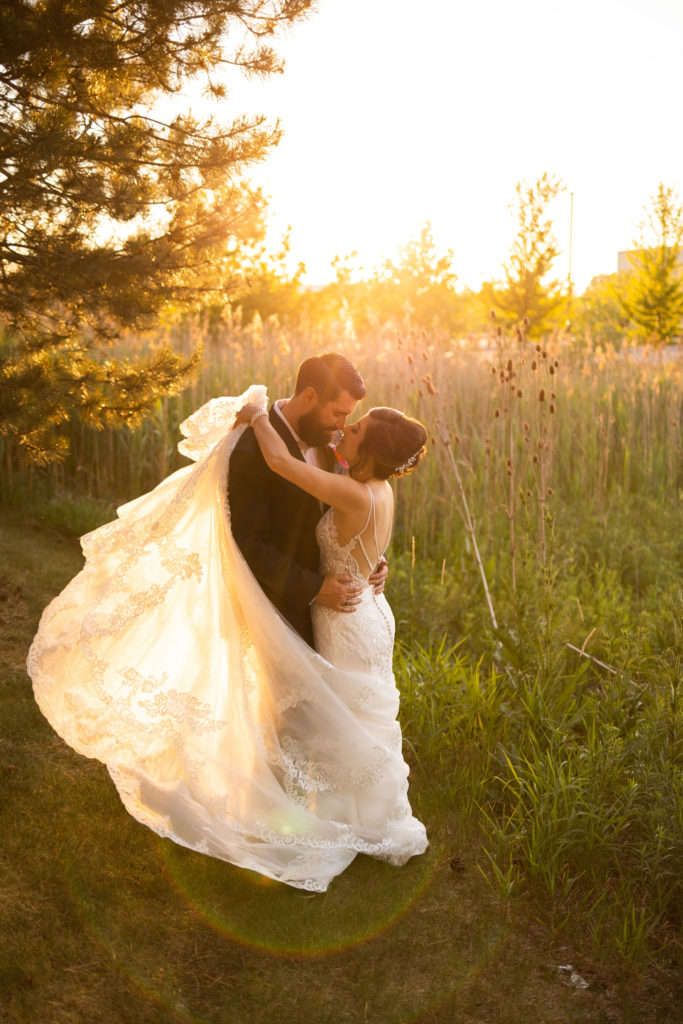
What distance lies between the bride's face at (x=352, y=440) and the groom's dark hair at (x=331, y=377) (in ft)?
0.40

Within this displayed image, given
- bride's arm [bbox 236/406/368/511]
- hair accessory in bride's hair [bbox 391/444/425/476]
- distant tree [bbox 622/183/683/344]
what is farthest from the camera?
distant tree [bbox 622/183/683/344]

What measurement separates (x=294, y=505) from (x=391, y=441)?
51 centimetres

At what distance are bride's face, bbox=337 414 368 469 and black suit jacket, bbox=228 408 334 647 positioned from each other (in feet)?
0.61

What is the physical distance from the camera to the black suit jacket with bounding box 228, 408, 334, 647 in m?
3.66

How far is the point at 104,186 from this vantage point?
4.90 metres

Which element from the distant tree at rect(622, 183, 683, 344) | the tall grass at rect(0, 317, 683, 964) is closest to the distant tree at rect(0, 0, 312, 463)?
the tall grass at rect(0, 317, 683, 964)

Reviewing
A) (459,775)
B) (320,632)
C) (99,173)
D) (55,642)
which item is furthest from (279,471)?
(99,173)

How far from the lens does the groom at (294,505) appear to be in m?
3.65

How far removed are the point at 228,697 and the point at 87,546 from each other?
0.91m

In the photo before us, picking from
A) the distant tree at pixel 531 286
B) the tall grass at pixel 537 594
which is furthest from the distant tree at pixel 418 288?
the tall grass at pixel 537 594

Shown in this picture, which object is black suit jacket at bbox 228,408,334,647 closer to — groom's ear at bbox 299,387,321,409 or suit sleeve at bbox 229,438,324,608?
suit sleeve at bbox 229,438,324,608

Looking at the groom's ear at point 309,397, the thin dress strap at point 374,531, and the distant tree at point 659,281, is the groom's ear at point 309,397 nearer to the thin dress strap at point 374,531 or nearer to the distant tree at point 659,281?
the thin dress strap at point 374,531

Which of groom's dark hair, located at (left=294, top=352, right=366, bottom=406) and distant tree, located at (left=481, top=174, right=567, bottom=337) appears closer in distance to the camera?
groom's dark hair, located at (left=294, top=352, right=366, bottom=406)

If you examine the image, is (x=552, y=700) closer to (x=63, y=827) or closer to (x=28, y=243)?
(x=63, y=827)
